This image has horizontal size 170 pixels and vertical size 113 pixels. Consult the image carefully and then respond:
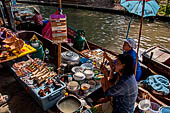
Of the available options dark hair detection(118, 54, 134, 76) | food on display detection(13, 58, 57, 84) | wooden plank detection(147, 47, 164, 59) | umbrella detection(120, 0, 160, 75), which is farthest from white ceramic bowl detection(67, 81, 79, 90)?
wooden plank detection(147, 47, 164, 59)

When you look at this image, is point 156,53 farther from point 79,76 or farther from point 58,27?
point 58,27

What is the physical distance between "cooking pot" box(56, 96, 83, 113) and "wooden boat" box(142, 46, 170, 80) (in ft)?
12.1

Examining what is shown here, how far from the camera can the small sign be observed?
3.98 meters

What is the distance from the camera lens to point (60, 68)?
14.9 ft

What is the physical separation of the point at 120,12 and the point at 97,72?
19271mm

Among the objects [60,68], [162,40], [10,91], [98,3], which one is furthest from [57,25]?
[98,3]

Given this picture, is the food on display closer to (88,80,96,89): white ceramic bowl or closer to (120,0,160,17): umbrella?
(88,80,96,89): white ceramic bowl

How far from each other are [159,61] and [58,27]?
4.58 meters

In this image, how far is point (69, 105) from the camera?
374 cm

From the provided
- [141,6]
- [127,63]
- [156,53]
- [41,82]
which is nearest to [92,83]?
[41,82]

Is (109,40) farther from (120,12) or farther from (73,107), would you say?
(120,12)

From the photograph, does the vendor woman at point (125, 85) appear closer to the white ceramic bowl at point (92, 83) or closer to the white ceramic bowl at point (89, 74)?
the white ceramic bowl at point (92, 83)

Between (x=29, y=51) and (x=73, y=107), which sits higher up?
(x=29, y=51)

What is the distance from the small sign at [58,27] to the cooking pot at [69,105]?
170 cm
